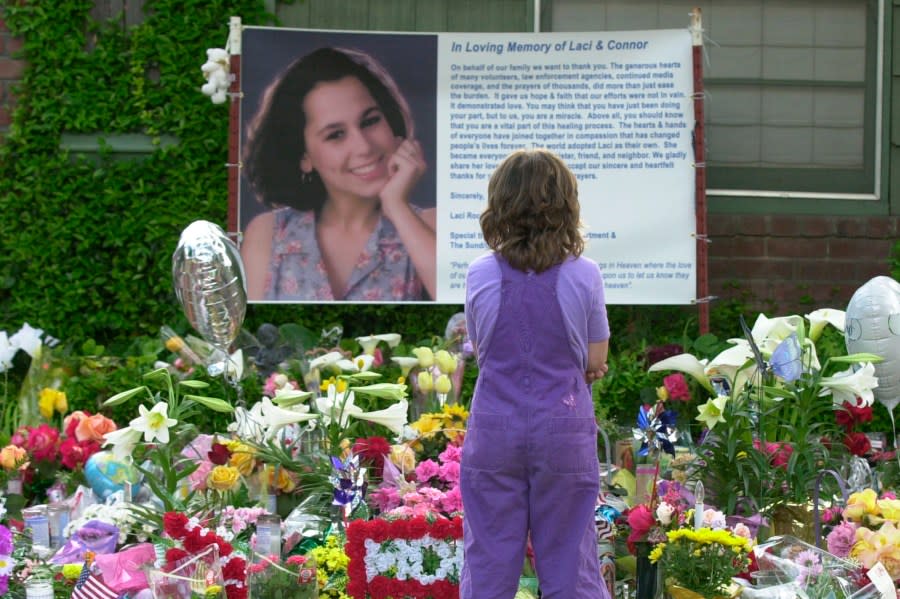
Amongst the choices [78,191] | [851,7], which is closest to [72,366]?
[78,191]

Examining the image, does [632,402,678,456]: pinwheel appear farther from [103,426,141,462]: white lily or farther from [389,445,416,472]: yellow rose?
[103,426,141,462]: white lily

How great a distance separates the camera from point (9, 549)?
12.9ft

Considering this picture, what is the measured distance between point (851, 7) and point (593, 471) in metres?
4.73

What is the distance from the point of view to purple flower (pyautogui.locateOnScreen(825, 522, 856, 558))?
13.1 ft

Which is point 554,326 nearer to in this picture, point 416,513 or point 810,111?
point 416,513

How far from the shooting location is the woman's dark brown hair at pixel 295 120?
6.57 metres

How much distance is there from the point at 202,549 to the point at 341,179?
337 cm

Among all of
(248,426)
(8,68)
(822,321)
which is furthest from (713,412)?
(8,68)

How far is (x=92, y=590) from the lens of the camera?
3738 millimetres

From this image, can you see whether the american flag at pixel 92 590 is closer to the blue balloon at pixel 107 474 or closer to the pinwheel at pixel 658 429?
the blue balloon at pixel 107 474

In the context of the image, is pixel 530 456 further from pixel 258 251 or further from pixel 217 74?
pixel 217 74

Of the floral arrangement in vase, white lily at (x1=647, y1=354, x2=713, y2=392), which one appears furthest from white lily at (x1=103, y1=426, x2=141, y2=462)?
white lily at (x1=647, y1=354, x2=713, y2=392)

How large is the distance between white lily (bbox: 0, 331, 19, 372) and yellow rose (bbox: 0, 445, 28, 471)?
3.81ft

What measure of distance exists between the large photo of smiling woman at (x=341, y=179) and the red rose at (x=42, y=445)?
1555mm
